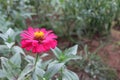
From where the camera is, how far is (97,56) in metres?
2.58

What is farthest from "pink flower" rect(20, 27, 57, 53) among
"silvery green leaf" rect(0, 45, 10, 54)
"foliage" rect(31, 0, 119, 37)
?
"foliage" rect(31, 0, 119, 37)

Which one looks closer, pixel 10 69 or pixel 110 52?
pixel 10 69

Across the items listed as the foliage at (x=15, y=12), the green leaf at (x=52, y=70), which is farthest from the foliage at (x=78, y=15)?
the green leaf at (x=52, y=70)

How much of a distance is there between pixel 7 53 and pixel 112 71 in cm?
99

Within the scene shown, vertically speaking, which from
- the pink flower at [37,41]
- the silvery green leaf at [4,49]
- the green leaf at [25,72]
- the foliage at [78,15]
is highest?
the pink flower at [37,41]

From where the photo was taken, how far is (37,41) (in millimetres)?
1373

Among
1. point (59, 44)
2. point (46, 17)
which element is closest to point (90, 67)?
point (59, 44)

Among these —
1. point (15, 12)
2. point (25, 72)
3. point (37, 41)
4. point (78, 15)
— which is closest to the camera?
point (37, 41)

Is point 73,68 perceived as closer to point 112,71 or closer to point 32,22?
point 112,71

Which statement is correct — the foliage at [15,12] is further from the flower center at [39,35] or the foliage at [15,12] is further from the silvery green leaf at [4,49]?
the flower center at [39,35]

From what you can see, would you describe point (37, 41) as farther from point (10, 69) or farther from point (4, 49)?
point (4, 49)

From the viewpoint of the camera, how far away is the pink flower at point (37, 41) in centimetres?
135

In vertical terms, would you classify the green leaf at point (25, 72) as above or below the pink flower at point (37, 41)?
below

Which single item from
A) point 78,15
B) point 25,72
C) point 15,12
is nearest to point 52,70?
point 25,72
